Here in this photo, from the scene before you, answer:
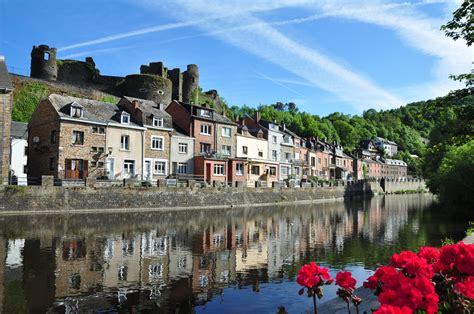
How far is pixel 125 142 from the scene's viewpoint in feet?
136

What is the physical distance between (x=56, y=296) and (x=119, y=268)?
11.5ft

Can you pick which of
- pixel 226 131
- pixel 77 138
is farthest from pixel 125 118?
pixel 226 131

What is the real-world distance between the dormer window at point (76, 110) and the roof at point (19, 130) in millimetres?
9164

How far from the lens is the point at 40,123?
39.7m

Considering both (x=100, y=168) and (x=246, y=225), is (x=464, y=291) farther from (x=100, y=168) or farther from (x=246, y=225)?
(x=100, y=168)

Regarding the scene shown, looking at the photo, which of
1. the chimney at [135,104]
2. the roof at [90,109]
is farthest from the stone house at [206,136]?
the roof at [90,109]

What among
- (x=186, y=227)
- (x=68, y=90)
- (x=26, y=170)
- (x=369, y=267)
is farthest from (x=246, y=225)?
(x=68, y=90)

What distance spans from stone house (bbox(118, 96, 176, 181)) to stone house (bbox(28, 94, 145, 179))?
1.06 meters

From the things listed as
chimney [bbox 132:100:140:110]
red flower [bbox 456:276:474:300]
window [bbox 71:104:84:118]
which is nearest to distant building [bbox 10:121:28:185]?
window [bbox 71:104:84:118]

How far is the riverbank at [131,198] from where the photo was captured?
29156 mm

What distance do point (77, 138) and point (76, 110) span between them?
8.72ft

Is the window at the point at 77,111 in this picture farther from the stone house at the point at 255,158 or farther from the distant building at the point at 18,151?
the stone house at the point at 255,158

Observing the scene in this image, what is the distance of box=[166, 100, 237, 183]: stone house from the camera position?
4816 cm

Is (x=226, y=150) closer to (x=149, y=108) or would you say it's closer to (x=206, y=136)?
(x=206, y=136)
